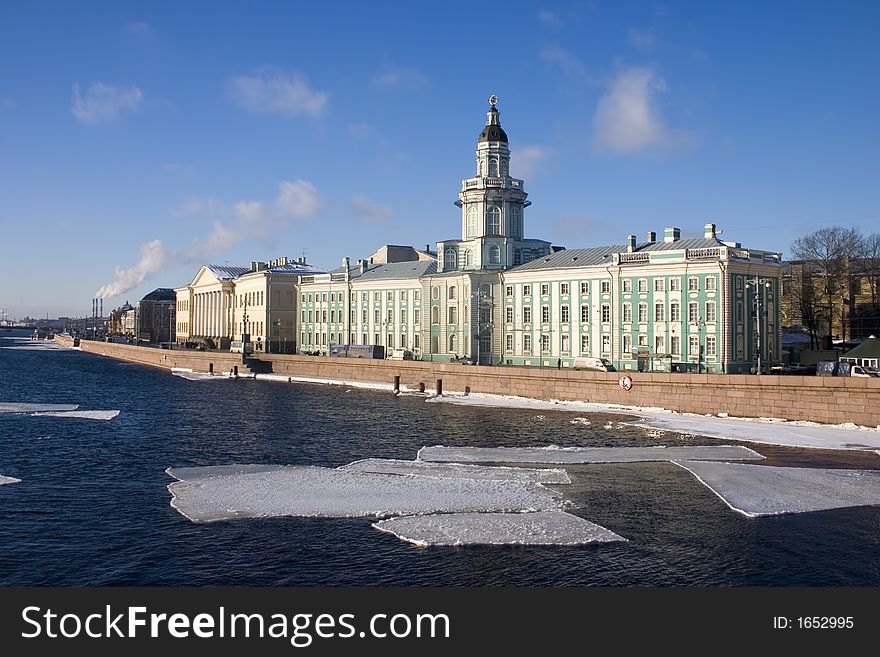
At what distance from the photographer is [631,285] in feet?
201

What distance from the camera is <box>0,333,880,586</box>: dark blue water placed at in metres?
17.5

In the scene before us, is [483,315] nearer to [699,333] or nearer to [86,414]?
[699,333]

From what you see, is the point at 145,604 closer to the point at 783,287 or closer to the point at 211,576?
the point at 211,576

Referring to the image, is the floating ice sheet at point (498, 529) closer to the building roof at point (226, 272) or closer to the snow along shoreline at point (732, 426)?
the snow along shoreline at point (732, 426)

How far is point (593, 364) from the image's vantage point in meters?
61.9

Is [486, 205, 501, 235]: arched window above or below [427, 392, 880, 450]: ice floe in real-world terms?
above

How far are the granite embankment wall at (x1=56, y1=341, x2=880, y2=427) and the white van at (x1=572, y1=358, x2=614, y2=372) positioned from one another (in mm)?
6215

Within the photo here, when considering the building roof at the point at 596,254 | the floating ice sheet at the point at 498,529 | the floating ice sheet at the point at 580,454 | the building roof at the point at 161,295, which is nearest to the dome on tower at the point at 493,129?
the building roof at the point at 596,254

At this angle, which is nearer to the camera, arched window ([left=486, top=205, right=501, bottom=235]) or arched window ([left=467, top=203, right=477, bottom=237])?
arched window ([left=486, top=205, right=501, bottom=235])

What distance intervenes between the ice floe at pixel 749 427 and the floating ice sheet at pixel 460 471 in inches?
530

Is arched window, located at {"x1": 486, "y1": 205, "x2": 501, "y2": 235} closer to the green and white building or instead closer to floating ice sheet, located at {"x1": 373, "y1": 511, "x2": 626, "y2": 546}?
the green and white building

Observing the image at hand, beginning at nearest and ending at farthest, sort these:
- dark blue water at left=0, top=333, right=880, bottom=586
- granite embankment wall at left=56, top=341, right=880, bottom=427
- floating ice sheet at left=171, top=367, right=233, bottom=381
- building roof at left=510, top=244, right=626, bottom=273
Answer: dark blue water at left=0, top=333, right=880, bottom=586, granite embankment wall at left=56, top=341, right=880, bottom=427, building roof at left=510, top=244, right=626, bottom=273, floating ice sheet at left=171, top=367, right=233, bottom=381

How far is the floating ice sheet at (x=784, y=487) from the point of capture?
2391 centimetres

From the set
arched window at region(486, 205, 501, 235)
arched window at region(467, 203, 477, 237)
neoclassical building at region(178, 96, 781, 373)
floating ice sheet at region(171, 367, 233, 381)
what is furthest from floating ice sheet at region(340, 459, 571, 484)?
floating ice sheet at region(171, 367, 233, 381)
